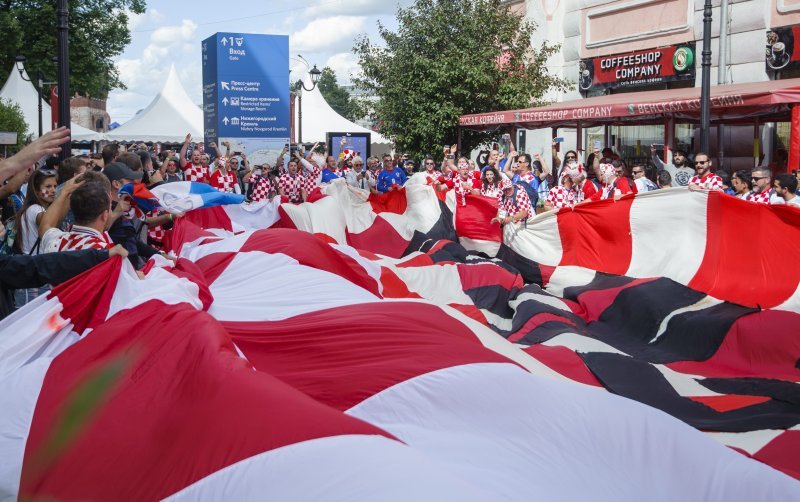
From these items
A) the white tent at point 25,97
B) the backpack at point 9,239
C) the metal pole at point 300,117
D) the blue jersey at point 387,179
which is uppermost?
the white tent at point 25,97

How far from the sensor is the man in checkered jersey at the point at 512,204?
10383mm

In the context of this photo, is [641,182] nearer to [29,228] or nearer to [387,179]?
[387,179]

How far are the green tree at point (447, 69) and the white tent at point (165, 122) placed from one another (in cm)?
870

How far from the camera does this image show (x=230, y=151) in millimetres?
17219

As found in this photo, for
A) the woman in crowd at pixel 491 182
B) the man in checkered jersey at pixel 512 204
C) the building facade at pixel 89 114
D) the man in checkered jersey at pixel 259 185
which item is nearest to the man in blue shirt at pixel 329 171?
the man in checkered jersey at pixel 259 185

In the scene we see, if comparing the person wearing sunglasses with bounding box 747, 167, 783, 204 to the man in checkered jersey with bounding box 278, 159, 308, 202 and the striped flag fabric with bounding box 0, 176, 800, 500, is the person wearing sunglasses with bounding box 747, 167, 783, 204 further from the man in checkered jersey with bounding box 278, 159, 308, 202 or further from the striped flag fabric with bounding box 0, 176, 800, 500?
the man in checkered jersey with bounding box 278, 159, 308, 202

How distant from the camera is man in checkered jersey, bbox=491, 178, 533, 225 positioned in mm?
10383

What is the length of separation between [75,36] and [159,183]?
29.6m

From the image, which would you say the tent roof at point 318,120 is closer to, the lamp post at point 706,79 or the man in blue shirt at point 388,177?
the man in blue shirt at point 388,177

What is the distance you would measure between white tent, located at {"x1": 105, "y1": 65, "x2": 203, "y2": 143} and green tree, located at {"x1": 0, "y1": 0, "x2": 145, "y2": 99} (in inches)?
349

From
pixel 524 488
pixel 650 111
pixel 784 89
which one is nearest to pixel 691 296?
pixel 524 488

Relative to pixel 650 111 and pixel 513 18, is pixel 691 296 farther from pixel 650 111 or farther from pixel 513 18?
pixel 513 18

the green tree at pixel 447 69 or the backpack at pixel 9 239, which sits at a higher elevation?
the green tree at pixel 447 69

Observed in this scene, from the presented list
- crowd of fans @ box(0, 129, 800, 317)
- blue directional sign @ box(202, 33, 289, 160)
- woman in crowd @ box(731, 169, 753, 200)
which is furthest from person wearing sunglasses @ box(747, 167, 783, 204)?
blue directional sign @ box(202, 33, 289, 160)
